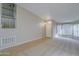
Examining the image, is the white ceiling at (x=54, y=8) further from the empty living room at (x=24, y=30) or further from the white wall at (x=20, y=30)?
the white wall at (x=20, y=30)

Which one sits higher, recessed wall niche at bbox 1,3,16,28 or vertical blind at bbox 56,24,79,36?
recessed wall niche at bbox 1,3,16,28

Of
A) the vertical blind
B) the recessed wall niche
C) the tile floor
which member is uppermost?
the recessed wall niche

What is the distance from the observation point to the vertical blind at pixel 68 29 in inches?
371

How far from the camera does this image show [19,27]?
546cm

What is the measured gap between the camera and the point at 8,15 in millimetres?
4637

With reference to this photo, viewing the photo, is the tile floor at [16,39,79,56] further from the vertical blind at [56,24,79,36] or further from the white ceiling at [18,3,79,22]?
the vertical blind at [56,24,79,36]

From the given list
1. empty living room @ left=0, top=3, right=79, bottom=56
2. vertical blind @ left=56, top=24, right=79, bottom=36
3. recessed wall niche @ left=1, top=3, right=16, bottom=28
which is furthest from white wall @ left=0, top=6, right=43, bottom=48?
vertical blind @ left=56, top=24, right=79, bottom=36

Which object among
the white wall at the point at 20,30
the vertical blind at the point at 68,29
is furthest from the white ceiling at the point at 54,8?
the vertical blind at the point at 68,29

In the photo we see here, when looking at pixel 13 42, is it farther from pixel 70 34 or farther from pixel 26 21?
pixel 70 34

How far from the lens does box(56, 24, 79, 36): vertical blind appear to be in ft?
30.9

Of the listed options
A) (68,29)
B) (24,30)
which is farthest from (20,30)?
(68,29)

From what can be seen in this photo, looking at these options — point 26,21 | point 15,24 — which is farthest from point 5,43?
point 26,21

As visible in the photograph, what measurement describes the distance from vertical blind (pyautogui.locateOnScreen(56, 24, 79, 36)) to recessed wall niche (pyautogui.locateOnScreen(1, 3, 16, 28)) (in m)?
6.40

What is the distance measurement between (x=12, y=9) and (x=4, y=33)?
4.17 ft
